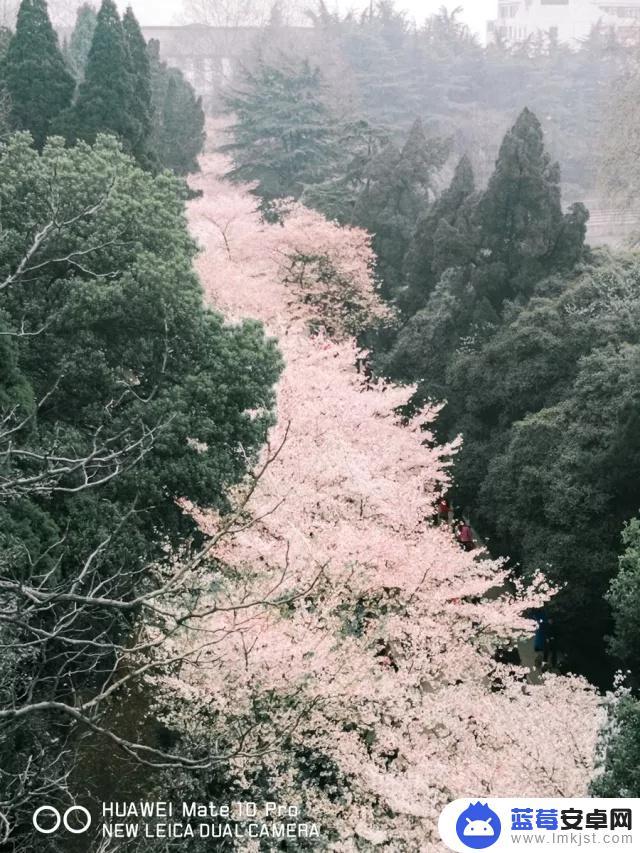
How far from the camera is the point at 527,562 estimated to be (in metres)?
19.8

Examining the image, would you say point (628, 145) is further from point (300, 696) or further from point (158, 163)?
→ point (300, 696)

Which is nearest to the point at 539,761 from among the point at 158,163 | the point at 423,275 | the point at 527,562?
the point at 527,562

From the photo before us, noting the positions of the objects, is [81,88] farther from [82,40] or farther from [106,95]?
[82,40]

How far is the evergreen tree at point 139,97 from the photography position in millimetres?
25672

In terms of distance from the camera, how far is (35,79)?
26.3 metres

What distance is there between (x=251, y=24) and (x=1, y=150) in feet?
243

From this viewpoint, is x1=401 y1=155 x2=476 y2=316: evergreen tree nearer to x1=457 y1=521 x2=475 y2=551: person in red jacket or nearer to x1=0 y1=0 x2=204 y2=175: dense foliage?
x1=0 y1=0 x2=204 y2=175: dense foliage

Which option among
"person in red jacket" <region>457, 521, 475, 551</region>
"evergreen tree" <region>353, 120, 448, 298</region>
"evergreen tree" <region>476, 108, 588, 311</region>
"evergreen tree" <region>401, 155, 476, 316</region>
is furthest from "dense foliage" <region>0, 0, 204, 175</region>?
"person in red jacket" <region>457, 521, 475, 551</region>

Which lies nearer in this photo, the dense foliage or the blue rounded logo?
the blue rounded logo

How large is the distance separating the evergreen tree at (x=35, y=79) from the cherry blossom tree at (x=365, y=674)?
34.0 ft

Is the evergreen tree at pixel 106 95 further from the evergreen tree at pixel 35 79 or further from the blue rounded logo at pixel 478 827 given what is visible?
the blue rounded logo at pixel 478 827

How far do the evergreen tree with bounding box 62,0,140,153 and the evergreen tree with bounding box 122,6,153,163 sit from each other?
10 cm

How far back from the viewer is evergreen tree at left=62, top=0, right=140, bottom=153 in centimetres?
2472

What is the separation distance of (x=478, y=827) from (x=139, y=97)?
19505 millimetres
